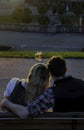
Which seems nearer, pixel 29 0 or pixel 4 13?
pixel 29 0

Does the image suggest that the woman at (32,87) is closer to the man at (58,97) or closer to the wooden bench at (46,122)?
the man at (58,97)

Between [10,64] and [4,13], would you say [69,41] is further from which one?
[4,13]

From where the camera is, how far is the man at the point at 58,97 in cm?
462

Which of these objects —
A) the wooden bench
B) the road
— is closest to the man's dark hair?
the wooden bench

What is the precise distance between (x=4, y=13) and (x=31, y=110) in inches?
2133

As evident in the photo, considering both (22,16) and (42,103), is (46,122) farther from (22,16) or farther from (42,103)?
(22,16)

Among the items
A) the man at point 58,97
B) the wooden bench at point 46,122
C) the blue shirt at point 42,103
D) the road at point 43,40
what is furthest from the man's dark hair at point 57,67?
the road at point 43,40

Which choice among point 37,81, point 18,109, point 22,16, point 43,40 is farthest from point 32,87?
point 22,16

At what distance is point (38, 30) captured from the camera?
36.5 m

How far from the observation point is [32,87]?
466 centimetres

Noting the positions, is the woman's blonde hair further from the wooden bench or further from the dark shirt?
the wooden bench

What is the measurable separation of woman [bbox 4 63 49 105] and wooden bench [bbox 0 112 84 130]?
0.18 meters

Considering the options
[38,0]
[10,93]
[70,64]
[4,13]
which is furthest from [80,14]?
[10,93]

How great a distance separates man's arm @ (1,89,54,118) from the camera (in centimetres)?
460
